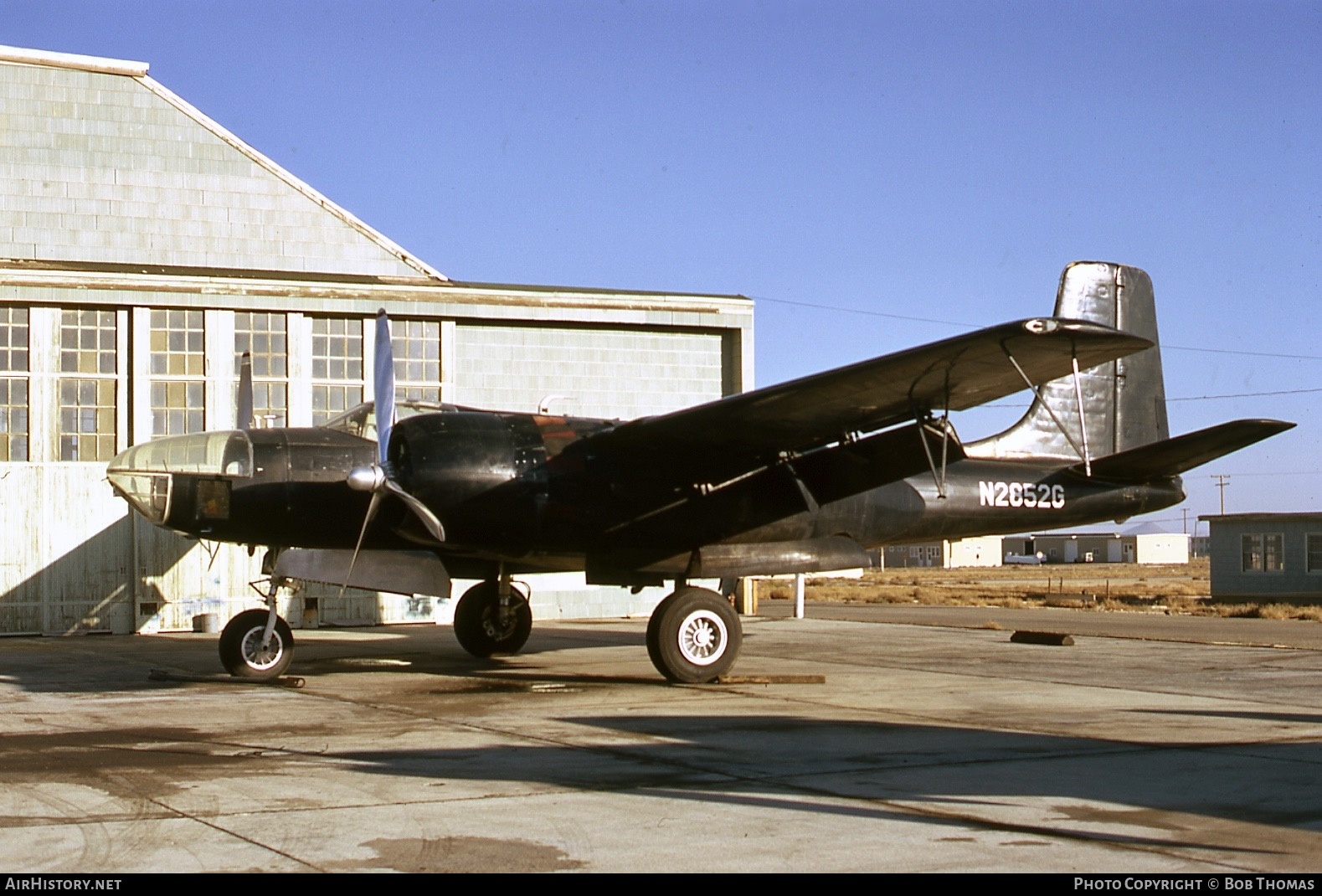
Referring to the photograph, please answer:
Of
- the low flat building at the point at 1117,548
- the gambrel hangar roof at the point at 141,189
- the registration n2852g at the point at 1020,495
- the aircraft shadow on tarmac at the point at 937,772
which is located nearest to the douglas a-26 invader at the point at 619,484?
the registration n2852g at the point at 1020,495

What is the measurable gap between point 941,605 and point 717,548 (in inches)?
1194

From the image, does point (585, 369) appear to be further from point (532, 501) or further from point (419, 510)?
point (419, 510)

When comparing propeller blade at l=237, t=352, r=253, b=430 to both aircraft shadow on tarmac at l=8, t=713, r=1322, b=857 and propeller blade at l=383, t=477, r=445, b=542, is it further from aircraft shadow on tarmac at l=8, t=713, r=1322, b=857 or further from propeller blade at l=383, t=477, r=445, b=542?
aircraft shadow on tarmac at l=8, t=713, r=1322, b=857

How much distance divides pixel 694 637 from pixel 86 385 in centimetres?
1405

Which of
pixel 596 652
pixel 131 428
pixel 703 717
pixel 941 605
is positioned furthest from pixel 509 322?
pixel 941 605

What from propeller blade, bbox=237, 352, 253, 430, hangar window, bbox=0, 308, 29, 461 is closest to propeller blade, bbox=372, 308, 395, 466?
propeller blade, bbox=237, 352, 253, 430

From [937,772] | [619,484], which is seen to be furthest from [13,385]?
[937,772]

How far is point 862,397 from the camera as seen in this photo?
13.5m

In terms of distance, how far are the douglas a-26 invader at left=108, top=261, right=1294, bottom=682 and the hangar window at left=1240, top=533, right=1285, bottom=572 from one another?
30.7m

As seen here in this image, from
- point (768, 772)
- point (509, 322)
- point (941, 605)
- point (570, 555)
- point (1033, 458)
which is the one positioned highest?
point (509, 322)

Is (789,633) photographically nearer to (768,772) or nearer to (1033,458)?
(1033,458)

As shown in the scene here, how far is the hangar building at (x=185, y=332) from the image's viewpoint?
23.0 m

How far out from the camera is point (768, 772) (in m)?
8.63

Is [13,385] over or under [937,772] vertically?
over
